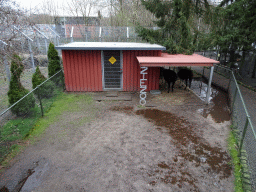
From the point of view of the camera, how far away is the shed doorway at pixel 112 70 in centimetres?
949

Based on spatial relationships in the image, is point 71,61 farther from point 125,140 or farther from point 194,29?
point 194,29

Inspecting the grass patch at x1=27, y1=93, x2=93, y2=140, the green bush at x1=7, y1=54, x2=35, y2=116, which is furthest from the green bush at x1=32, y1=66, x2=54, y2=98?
the green bush at x1=7, y1=54, x2=35, y2=116

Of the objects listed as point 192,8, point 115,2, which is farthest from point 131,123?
point 115,2

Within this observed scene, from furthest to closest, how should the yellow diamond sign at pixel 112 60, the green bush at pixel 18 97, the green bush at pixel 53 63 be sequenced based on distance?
1. the green bush at pixel 53 63
2. the yellow diamond sign at pixel 112 60
3. the green bush at pixel 18 97

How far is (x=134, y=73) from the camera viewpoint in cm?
979

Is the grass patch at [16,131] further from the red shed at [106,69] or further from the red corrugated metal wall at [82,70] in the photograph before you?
the red shed at [106,69]

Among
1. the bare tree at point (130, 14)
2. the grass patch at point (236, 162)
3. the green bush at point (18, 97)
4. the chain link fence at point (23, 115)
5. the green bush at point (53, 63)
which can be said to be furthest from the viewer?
the bare tree at point (130, 14)

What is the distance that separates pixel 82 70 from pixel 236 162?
786cm

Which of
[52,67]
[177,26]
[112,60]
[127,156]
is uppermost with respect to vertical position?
[177,26]

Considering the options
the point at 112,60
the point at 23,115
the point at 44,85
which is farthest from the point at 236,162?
the point at 44,85

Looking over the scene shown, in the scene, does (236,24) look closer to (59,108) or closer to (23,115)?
(59,108)

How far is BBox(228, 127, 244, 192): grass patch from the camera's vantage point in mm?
3939

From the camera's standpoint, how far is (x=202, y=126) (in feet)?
21.3

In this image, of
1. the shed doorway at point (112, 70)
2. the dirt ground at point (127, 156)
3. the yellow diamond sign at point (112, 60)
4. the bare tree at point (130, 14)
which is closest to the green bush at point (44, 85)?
the dirt ground at point (127, 156)
